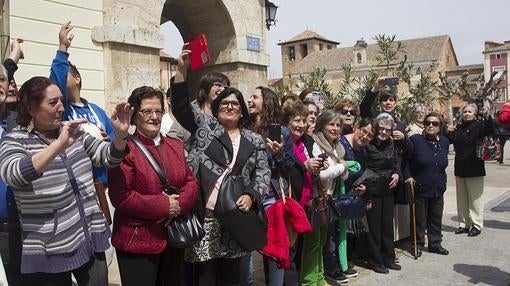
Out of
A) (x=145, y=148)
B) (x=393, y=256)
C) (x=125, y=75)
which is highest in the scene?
(x=125, y=75)

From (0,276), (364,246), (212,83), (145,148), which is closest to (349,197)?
(364,246)

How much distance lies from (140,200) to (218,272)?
901 mm

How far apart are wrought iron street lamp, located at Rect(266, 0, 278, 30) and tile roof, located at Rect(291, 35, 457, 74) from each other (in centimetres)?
5015

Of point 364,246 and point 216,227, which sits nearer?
point 216,227

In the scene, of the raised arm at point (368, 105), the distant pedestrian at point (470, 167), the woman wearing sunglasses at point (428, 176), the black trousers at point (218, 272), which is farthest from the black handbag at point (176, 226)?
the distant pedestrian at point (470, 167)

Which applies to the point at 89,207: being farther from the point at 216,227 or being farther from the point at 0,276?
the point at 216,227

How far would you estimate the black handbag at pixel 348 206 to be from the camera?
4.80 meters

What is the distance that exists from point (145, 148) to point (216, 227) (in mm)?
740

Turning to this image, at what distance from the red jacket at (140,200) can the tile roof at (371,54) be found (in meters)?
57.7

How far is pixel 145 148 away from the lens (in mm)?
3117

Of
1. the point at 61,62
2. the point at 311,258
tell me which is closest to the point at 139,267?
the point at 61,62

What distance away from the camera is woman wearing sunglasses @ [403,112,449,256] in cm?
609

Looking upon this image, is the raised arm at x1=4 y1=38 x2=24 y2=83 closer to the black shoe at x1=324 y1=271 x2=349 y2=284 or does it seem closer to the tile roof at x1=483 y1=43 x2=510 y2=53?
the black shoe at x1=324 y1=271 x2=349 y2=284

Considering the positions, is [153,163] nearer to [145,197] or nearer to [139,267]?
[145,197]
